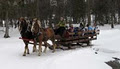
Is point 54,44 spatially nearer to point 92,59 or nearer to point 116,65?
point 92,59

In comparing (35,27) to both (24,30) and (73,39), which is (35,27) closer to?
(24,30)

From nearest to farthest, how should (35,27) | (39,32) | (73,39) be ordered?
(35,27) → (39,32) → (73,39)

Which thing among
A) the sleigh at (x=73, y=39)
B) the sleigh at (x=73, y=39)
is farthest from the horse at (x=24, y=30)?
the sleigh at (x=73, y=39)

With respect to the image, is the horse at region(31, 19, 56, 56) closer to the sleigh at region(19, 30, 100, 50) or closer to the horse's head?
the horse's head

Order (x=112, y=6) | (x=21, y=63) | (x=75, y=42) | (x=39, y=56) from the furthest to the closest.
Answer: (x=112, y=6) < (x=75, y=42) < (x=39, y=56) < (x=21, y=63)

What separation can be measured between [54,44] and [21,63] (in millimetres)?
4378

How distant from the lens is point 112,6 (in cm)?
4869

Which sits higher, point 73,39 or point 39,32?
point 39,32

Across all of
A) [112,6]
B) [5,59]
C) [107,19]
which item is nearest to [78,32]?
[5,59]

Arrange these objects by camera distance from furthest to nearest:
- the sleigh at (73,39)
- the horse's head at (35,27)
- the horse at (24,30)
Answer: the sleigh at (73,39), the horse at (24,30), the horse's head at (35,27)

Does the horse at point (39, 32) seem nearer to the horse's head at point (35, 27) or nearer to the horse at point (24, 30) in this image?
the horse's head at point (35, 27)

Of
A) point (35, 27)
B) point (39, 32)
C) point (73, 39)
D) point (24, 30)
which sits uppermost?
point (35, 27)

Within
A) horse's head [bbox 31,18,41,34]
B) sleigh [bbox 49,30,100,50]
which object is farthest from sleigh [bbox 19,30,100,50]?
horse's head [bbox 31,18,41,34]

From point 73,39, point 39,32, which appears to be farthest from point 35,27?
point 73,39
